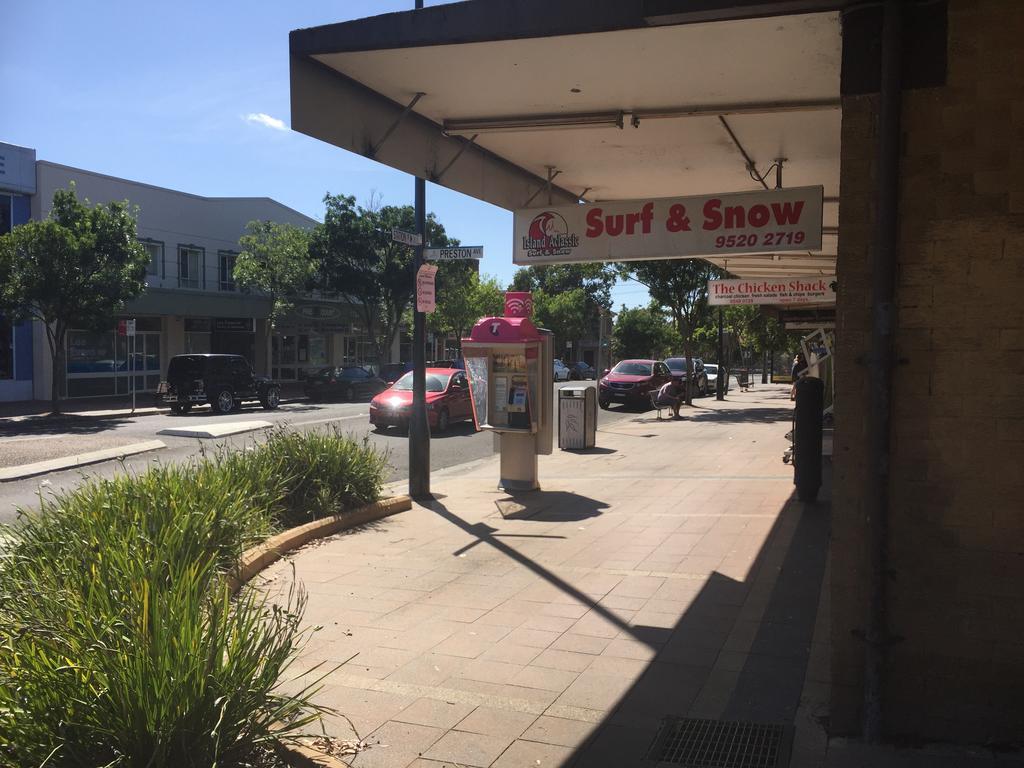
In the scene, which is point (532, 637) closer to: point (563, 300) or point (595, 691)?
point (595, 691)

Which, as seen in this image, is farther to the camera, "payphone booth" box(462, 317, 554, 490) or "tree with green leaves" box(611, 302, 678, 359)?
"tree with green leaves" box(611, 302, 678, 359)

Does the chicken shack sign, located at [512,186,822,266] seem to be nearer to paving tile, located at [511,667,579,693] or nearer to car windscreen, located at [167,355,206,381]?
paving tile, located at [511,667,579,693]

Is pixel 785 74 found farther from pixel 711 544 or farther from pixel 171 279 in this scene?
pixel 171 279

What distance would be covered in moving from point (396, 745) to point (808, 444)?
6.83 m

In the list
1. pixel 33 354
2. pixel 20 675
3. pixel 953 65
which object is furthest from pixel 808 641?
pixel 33 354

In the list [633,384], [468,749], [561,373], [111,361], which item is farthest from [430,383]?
[561,373]

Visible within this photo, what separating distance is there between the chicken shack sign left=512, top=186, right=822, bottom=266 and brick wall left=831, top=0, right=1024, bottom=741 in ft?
10.8

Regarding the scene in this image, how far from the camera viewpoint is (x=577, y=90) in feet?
20.3

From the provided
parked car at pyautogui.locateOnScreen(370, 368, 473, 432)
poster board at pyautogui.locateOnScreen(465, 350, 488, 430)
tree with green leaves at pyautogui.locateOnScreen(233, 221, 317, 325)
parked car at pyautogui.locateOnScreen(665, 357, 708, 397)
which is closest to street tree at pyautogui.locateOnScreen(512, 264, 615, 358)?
parked car at pyautogui.locateOnScreen(665, 357, 708, 397)

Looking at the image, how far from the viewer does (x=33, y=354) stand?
28469 millimetres

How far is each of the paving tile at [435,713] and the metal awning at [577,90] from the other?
11.4ft

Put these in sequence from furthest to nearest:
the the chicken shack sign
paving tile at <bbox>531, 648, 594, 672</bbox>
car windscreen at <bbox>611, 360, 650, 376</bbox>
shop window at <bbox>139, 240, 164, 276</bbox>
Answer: shop window at <bbox>139, 240, 164, 276</bbox>
car windscreen at <bbox>611, 360, 650, 376</bbox>
the the chicken shack sign
paving tile at <bbox>531, 648, 594, 672</bbox>

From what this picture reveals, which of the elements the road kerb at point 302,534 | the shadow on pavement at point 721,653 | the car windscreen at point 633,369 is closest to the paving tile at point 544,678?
the shadow on pavement at point 721,653

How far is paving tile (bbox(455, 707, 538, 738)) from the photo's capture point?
4.01m
